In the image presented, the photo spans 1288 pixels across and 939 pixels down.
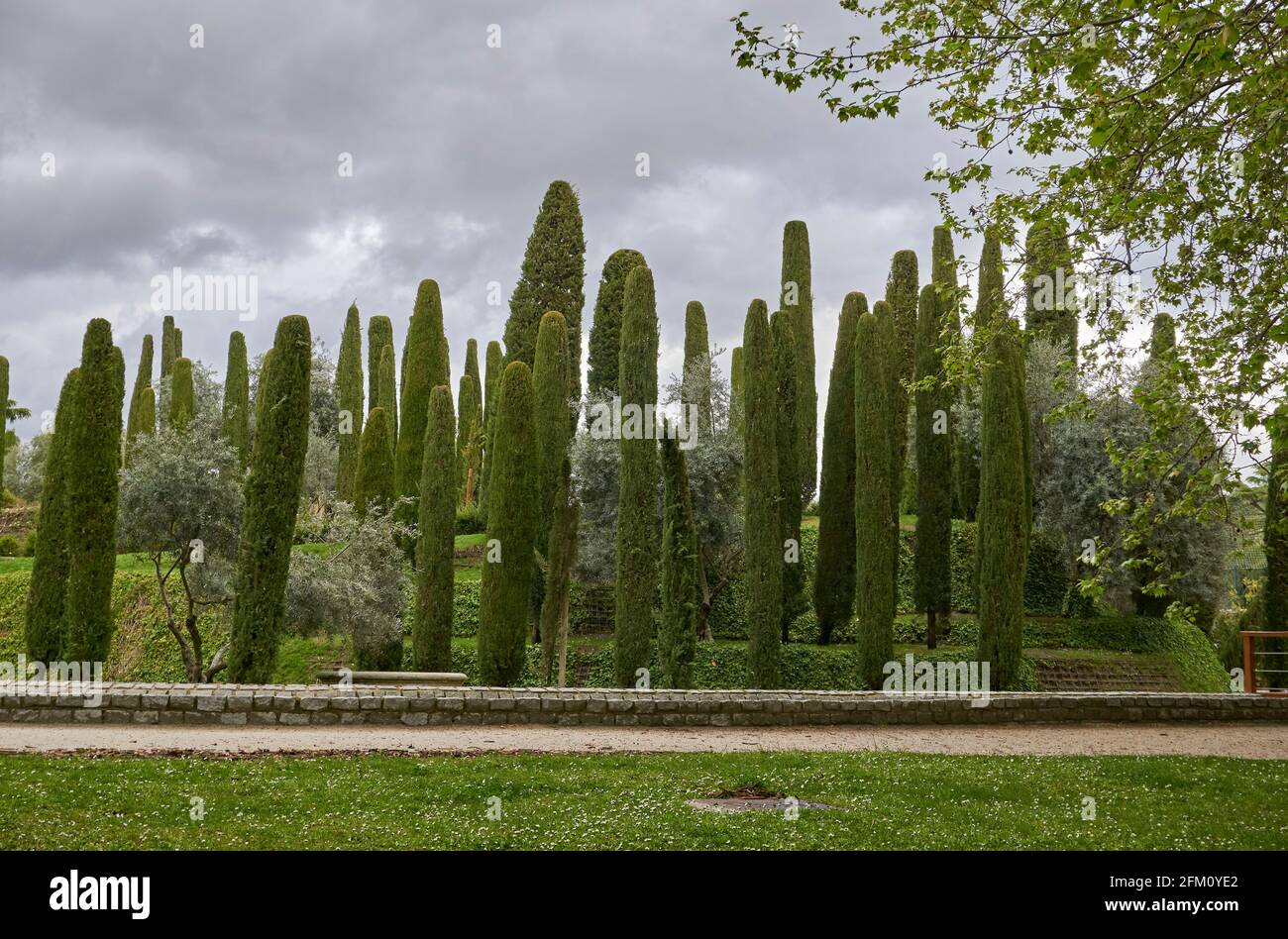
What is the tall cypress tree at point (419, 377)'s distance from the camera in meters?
28.1

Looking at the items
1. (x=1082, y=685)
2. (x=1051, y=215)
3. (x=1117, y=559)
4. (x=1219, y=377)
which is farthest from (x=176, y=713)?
(x=1117, y=559)

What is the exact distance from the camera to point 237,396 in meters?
42.0

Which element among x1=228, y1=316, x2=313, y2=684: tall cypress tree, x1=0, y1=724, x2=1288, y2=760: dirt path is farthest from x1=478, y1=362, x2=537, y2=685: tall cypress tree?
x1=0, y1=724, x2=1288, y2=760: dirt path

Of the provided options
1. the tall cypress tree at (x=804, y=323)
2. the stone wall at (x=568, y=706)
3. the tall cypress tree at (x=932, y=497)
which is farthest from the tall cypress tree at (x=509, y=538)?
the tall cypress tree at (x=804, y=323)

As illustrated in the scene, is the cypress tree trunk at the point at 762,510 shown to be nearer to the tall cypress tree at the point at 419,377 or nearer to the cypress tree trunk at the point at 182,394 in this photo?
the tall cypress tree at the point at 419,377

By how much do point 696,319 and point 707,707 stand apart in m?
28.8

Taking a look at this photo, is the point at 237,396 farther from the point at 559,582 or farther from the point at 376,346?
the point at 559,582

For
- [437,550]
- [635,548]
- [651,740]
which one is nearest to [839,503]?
[635,548]

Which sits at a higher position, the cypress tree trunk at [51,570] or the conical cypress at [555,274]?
the conical cypress at [555,274]

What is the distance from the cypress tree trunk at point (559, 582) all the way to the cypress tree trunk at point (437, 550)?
2.25 m

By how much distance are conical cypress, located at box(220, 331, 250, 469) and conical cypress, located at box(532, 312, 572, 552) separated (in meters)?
19.0

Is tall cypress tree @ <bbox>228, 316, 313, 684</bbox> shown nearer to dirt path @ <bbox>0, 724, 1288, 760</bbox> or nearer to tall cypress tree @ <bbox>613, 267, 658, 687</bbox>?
dirt path @ <bbox>0, 724, 1288, 760</bbox>

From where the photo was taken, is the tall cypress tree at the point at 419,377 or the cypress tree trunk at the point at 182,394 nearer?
→ the tall cypress tree at the point at 419,377

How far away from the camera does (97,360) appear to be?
17.6 meters
